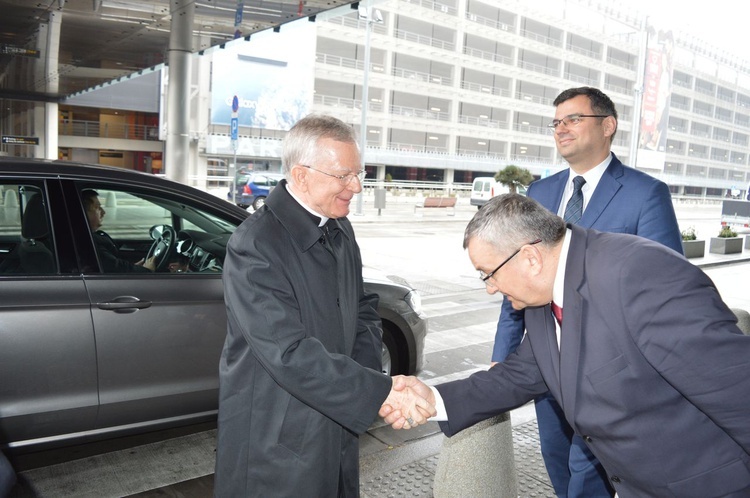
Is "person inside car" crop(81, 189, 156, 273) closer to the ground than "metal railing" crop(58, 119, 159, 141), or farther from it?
closer to the ground

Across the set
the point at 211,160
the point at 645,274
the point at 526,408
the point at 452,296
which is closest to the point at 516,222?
the point at 645,274

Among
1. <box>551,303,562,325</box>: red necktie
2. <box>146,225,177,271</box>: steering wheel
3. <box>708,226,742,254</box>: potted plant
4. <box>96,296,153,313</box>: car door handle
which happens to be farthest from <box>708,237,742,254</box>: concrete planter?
<box>551,303,562,325</box>: red necktie

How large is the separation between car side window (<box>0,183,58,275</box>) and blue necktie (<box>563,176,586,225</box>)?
2.64 metres

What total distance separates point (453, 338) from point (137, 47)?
11.3 metres

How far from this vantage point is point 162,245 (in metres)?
4.10

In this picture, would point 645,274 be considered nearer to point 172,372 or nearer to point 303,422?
point 303,422

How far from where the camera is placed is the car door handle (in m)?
3.38

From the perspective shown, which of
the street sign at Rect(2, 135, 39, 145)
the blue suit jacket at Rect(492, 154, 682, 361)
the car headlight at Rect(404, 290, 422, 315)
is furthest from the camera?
the street sign at Rect(2, 135, 39, 145)

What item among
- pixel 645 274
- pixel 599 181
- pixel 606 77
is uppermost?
pixel 606 77

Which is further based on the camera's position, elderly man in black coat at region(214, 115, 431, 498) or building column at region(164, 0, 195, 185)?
building column at region(164, 0, 195, 185)

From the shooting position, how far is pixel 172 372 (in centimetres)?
362

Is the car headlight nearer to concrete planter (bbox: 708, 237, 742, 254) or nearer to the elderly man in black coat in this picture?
the elderly man in black coat

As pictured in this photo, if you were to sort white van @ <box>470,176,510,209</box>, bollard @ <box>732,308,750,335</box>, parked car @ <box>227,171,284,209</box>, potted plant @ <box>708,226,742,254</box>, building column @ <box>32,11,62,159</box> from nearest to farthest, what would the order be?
bollard @ <box>732,308,750,335</box>
building column @ <box>32,11,62,159</box>
potted plant @ <box>708,226,742,254</box>
parked car @ <box>227,171,284,209</box>
white van @ <box>470,176,510,209</box>

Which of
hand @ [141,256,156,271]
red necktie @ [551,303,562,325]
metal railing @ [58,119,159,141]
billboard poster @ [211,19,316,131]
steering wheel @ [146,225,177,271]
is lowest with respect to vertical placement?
hand @ [141,256,156,271]
